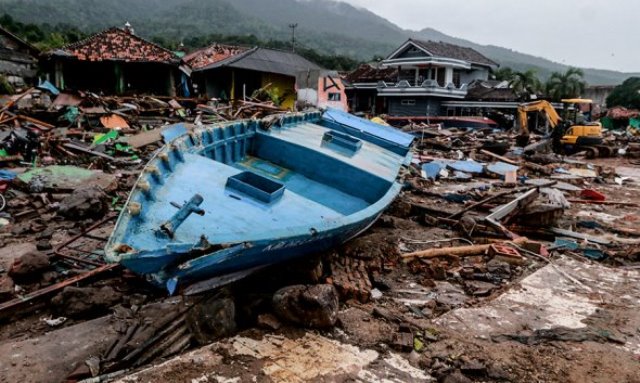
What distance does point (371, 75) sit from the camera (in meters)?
38.7

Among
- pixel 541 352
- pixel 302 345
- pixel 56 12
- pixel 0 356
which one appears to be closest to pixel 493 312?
pixel 541 352

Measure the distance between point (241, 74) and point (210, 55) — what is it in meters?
2.94

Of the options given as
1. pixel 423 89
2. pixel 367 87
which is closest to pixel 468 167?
pixel 423 89

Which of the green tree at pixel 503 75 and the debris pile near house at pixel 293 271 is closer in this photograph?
the debris pile near house at pixel 293 271

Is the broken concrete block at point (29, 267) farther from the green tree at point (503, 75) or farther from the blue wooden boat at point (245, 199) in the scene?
the green tree at point (503, 75)

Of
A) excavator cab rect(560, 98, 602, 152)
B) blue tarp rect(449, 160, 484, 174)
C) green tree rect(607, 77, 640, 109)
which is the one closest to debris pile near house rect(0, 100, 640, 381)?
blue tarp rect(449, 160, 484, 174)

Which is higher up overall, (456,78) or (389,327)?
(456,78)

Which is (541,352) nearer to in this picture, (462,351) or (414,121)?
(462,351)

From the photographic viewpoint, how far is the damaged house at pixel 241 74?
27.4m

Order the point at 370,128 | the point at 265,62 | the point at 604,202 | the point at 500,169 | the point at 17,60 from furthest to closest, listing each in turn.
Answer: the point at 265,62
the point at 17,60
the point at 500,169
the point at 604,202
the point at 370,128

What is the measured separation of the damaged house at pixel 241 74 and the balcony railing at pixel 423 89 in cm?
779

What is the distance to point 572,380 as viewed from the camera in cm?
358

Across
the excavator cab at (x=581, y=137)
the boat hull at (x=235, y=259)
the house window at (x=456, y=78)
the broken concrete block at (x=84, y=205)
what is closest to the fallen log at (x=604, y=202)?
the boat hull at (x=235, y=259)

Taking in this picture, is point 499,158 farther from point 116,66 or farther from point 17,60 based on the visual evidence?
point 17,60
